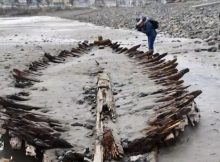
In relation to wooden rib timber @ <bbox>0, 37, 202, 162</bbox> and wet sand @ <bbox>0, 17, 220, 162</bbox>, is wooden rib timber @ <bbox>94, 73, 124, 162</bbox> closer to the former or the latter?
wooden rib timber @ <bbox>0, 37, 202, 162</bbox>

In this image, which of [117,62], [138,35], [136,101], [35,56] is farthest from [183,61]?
[138,35]

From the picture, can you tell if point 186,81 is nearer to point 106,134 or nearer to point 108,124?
point 108,124

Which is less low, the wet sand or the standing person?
the standing person

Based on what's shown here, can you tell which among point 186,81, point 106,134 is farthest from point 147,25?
point 106,134

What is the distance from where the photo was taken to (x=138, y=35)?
2477 centimetres


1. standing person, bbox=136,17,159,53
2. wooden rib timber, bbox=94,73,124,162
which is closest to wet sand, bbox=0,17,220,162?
wooden rib timber, bbox=94,73,124,162

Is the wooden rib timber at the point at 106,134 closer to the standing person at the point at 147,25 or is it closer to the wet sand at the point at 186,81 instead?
the wet sand at the point at 186,81

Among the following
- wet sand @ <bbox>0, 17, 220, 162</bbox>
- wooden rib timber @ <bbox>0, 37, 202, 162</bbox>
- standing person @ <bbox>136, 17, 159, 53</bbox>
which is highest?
standing person @ <bbox>136, 17, 159, 53</bbox>

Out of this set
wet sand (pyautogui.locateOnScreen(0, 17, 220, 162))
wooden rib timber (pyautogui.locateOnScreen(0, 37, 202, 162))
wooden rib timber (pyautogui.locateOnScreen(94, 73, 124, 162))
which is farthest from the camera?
wet sand (pyautogui.locateOnScreen(0, 17, 220, 162))

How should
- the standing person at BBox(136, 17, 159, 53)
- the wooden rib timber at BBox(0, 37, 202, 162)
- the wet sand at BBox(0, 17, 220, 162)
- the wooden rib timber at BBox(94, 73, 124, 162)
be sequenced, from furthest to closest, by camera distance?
the standing person at BBox(136, 17, 159, 53)
the wet sand at BBox(0, 17, 220, 162)
the wooden rib timber at BBox(0, 37, 202, 162)
the wooden rib timber at BBox(94, 73, 124, 162)

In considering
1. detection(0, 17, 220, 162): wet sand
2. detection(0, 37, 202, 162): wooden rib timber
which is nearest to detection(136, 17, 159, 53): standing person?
detection(0, 17, 220, 162): wet sand

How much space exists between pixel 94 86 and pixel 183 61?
602cm

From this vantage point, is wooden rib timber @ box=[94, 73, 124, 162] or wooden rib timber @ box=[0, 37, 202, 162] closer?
wooden rib timber @ box=[94, 73, 124, 162]

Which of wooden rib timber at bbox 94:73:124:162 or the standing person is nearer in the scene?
wooden rib timber at bbox 94:73:124:162
